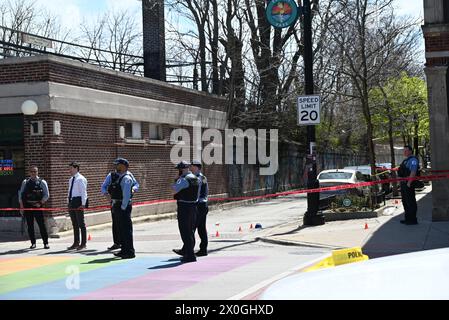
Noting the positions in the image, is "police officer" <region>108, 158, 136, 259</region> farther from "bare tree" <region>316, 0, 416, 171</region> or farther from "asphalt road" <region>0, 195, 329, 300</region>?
"bare tree" <region>316, 0, 416, 171</region>

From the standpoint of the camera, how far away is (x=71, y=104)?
51.7 feet

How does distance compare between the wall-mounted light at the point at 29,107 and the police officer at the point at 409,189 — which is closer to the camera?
the police officer at the point at 409,189

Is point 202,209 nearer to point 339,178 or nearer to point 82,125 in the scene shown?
point 82,125

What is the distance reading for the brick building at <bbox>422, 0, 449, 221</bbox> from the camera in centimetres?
1384

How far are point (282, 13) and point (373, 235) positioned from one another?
5949 millimetres

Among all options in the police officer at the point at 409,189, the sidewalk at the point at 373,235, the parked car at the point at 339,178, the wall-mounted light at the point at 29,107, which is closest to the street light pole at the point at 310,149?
the sidewalk at the point at 373,235

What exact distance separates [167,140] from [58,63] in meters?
6.29

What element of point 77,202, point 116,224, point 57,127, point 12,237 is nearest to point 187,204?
point 116,224

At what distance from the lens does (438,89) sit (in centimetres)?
1400

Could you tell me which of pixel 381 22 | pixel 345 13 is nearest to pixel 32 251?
pixel 345 13

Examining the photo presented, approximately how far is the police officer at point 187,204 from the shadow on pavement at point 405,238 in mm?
3049

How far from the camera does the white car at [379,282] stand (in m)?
2.60

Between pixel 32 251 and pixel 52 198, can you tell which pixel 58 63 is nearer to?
pixel 52 198

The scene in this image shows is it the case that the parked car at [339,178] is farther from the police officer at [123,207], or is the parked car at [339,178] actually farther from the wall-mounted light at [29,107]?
the police officer at [123,207]
